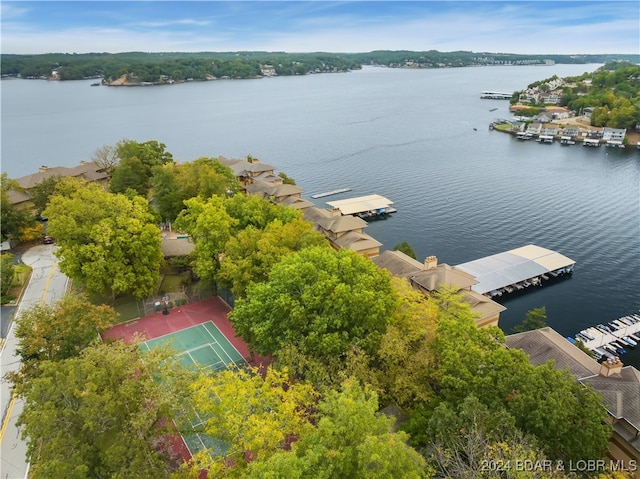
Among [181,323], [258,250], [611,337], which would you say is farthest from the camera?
[611,337]

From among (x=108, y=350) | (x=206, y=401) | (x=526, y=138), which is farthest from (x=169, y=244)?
(x=526, y=138)

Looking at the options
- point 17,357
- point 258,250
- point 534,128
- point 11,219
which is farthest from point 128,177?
point 534,128

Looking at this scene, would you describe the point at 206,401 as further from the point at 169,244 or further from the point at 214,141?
the point at 214,141

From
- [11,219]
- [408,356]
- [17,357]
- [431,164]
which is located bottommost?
[431,164]

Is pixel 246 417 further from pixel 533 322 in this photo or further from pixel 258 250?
pixel 533 322

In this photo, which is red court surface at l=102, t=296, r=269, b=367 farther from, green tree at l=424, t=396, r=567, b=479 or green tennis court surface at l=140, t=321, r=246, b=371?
green tree at l=424, t=396, r=567, b=479

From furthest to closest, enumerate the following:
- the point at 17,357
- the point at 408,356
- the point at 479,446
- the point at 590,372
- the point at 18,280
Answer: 1. the point at 18,280
2. the point at 17,357
3. the point at 590,372
4. the point at 408,356
5. the point at 479,446
